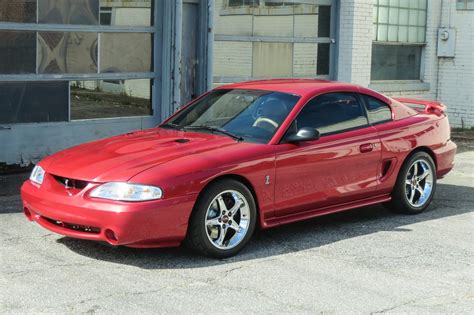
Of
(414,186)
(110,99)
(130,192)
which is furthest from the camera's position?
(110,99)

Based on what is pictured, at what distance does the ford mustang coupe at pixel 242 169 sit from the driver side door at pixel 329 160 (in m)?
0.01

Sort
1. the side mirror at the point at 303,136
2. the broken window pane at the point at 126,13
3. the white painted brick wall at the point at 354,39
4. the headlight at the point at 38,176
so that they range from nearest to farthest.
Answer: the headlight at the point at 38,176 → the side mirror at the point at 303,136 → the broken window pane at the point at 126,13 → the white painted brick wall at the point at 354,39

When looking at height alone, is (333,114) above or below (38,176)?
above

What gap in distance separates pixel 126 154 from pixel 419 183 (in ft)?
10.6

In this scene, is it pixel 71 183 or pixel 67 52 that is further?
pixel 67 52

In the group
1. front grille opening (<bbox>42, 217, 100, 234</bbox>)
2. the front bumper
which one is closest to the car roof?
the front bumper

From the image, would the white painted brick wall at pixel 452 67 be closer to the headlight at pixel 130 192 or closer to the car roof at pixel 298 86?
the car roof at pixel 298 86

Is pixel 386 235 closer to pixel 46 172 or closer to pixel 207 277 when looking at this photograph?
pixel 207 277

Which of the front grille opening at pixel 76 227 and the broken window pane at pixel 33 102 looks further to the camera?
the broken window pane at pixel 33 102

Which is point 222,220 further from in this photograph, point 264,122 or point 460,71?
point 460,71

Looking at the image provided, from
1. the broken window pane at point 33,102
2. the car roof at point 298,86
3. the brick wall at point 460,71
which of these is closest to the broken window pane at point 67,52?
the broken window pane at point 33,102

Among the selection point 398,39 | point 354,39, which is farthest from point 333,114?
point 398,39

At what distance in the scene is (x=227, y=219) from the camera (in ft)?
21.2

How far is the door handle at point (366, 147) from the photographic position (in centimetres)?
752
